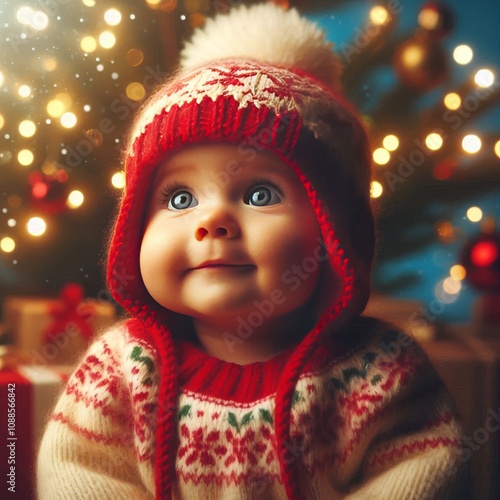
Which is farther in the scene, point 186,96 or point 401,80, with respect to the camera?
point 401,80

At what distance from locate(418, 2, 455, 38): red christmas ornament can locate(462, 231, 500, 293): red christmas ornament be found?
0.27m

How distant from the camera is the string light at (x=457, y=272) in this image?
78 centimetres

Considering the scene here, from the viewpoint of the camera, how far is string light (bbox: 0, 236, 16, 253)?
0.76 metres

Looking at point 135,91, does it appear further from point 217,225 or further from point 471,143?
point 471,143

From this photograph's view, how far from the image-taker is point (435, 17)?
2.58 ft

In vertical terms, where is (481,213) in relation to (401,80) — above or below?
below

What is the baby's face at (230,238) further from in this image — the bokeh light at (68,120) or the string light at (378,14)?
the string light at (378,14)

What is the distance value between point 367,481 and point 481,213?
1.19 feet

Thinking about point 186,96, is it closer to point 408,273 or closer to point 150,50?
point 150,50

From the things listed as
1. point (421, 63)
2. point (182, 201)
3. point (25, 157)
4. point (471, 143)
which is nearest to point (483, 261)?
point (471, 143)

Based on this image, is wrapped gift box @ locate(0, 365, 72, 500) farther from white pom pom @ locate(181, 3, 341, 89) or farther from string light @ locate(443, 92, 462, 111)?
string light @ locate(443, 92, 462, 111)

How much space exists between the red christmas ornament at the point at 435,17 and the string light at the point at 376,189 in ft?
0.69

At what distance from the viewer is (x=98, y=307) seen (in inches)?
30.2

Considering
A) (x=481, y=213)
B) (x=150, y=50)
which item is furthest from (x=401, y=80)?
(x=150, y=50)
